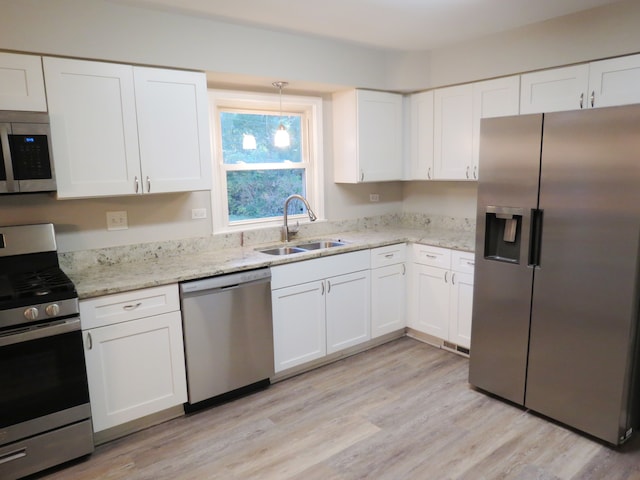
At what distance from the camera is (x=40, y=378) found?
2068 mm

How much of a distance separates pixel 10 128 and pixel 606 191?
300 centimetres

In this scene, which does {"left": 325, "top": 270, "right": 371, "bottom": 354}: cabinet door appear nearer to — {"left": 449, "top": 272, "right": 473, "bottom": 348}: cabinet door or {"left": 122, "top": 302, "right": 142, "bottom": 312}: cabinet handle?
{"left": 449, "top": 272, "right": 473, "bottom": 348}: cabinet door

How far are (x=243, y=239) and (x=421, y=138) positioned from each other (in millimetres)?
1871

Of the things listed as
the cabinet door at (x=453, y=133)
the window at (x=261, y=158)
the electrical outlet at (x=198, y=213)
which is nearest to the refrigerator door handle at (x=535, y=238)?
the cabinet door at (x=453, y=133)

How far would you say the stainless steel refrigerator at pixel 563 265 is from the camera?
7.02ft

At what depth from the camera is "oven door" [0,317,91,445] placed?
1986 millimetres

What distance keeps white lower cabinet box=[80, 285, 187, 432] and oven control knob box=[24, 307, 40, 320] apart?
23cm

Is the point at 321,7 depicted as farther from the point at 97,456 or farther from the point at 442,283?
the point at 97,456

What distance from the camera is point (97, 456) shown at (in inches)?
91.1

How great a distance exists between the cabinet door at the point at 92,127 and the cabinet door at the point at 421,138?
8.03ft

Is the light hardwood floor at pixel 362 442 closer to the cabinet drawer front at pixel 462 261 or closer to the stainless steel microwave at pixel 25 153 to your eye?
the cabinet drawer front at pixel 462 261

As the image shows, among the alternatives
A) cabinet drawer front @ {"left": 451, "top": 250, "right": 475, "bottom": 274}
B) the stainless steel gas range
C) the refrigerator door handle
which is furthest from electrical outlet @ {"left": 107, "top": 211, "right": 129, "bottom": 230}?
the refrigerator door handle

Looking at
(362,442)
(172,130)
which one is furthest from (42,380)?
(362,442)

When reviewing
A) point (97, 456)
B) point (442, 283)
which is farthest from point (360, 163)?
point (97, 456)
